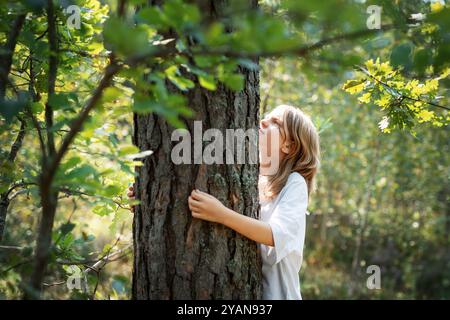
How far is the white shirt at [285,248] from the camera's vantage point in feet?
6.64

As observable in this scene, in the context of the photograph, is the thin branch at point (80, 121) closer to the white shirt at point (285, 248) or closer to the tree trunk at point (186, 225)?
the tree trunk at point (186, 225)

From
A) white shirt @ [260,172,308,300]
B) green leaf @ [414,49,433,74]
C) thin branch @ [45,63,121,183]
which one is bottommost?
white shirt @ [260,172,308,300]

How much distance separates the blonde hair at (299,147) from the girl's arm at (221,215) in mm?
566

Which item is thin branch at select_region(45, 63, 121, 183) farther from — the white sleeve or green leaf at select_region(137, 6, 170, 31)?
the white sleeve

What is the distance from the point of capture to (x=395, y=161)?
7.25 metres

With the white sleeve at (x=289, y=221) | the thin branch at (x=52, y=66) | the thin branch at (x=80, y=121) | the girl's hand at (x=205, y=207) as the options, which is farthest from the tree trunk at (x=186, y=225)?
the thin branch at (x=80, y=121)

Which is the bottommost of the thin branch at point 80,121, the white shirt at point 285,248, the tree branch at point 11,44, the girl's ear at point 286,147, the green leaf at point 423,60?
the white shirt at point 285,248

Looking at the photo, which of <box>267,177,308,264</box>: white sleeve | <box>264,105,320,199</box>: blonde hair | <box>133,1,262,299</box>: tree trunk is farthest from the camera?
<box>264,105,320,199</box>: blonde hair

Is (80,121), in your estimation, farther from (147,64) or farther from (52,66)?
(52,66)

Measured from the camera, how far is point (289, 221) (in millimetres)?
2080

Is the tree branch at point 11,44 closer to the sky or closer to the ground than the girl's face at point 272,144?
closer to the sky

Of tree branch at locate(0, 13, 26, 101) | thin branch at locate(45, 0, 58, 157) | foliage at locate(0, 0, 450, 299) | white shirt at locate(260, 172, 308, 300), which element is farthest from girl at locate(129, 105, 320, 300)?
tree branch at locate(0, 13, 26, 101)

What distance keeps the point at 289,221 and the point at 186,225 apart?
480 millimetres

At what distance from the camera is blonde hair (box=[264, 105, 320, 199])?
247 centimetres
